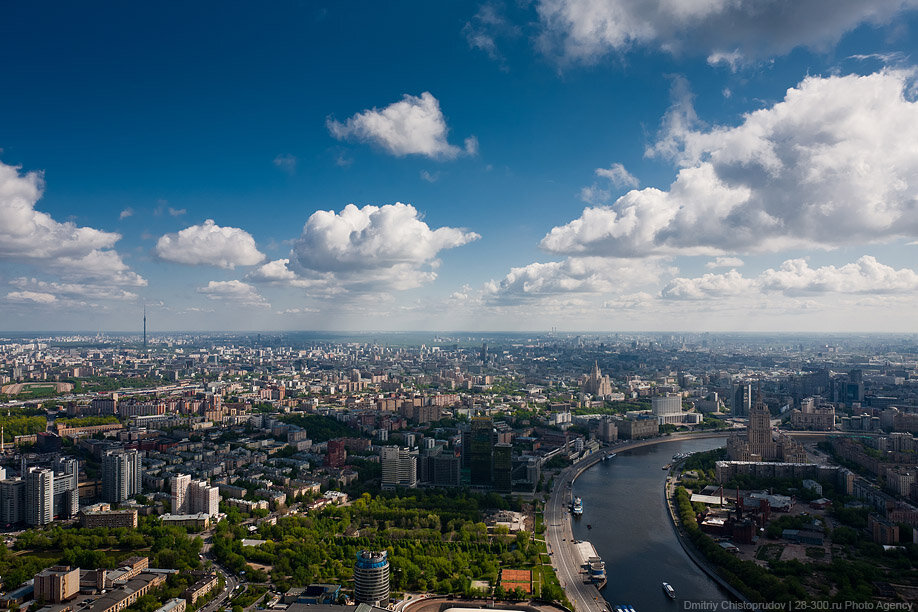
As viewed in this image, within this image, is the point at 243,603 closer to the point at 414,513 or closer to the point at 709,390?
the point at 414,513

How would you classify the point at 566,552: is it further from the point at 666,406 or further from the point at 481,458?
the point at 666,406

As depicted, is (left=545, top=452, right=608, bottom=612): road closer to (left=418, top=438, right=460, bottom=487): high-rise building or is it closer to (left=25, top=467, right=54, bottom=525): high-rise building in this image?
(left=418, top=438, right=460, bottom=487): high-rise building

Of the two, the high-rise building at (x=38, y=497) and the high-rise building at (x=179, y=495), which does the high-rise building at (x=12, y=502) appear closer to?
the high-rise building at (x=38, y=497)

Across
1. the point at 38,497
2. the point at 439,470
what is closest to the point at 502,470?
the point at 439,470

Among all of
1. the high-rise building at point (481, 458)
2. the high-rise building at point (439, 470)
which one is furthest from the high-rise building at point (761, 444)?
the high-rise building at point (439, 470)

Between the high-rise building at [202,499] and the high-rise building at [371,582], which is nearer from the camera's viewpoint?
the high-rise building at [371,582]

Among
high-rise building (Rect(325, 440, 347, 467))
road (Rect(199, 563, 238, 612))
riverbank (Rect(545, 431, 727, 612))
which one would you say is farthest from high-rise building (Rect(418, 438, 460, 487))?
road (Rect(199, 563, 238, 612))

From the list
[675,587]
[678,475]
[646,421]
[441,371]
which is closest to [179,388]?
[441,371]
